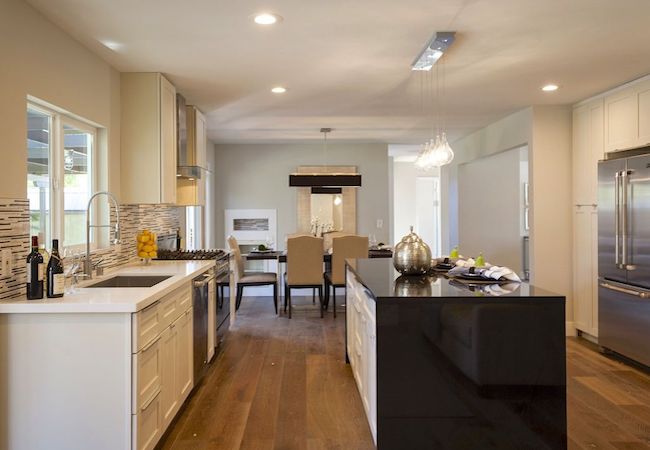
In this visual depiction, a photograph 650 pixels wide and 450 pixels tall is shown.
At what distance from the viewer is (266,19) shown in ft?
9.31

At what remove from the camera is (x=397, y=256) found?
3215 millimetres

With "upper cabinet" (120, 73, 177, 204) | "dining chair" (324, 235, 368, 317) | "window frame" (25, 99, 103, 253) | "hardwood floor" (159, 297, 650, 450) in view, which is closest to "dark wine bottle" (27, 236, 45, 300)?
"window frame" (25, 99, 103, 253)

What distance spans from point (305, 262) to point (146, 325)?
3.84 m

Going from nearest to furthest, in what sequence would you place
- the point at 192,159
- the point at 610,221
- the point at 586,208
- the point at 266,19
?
the point at 266,19 < the point at 610,221 < the point at 192,159 < the point at 586,208

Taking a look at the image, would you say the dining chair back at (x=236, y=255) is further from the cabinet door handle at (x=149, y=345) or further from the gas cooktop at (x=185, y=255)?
the cabinet door handle at (x=149, y=345)

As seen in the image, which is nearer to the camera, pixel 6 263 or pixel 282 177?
pixel 6 263

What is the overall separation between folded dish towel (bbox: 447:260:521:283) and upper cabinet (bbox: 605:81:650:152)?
2105mm

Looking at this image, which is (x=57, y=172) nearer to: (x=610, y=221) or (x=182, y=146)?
(x=182, y=146)

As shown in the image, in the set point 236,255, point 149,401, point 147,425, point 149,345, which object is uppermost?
point 236,255

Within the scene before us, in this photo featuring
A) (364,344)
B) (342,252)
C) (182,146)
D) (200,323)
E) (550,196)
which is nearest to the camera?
(364,344)

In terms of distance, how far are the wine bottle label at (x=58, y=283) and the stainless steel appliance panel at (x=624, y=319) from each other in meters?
4.07

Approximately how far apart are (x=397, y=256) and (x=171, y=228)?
2.72 metres

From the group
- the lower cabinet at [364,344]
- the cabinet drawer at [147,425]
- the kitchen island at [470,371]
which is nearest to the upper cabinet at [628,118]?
the kitchen island at [470,371]

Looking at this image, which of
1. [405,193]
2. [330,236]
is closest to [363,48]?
[330,236]
